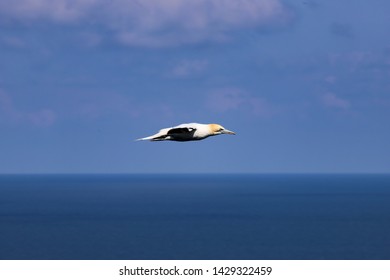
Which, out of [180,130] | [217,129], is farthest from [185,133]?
[217,129]

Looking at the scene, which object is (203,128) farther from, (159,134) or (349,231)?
(349,231)

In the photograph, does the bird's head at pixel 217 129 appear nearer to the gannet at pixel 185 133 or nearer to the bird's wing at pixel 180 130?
the gannet at pixel 185 133

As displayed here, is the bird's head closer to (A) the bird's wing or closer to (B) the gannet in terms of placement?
(B) the gannet

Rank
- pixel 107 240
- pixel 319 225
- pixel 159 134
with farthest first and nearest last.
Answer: pixel 319 225, pixel 107 240, pixel 159 134

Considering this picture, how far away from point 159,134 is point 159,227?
17582 cm

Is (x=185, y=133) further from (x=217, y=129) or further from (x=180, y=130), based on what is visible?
(x=217, y=129)

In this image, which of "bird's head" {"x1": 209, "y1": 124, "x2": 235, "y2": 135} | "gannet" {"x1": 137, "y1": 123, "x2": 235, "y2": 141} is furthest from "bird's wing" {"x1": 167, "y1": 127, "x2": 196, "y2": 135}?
"bird's head" {"x1": 209, "y1": 124, "x2": 235, "y2": 135}

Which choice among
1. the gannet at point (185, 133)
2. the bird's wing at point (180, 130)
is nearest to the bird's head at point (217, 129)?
the gannet at point (185, 133)

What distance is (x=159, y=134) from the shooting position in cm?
1823
